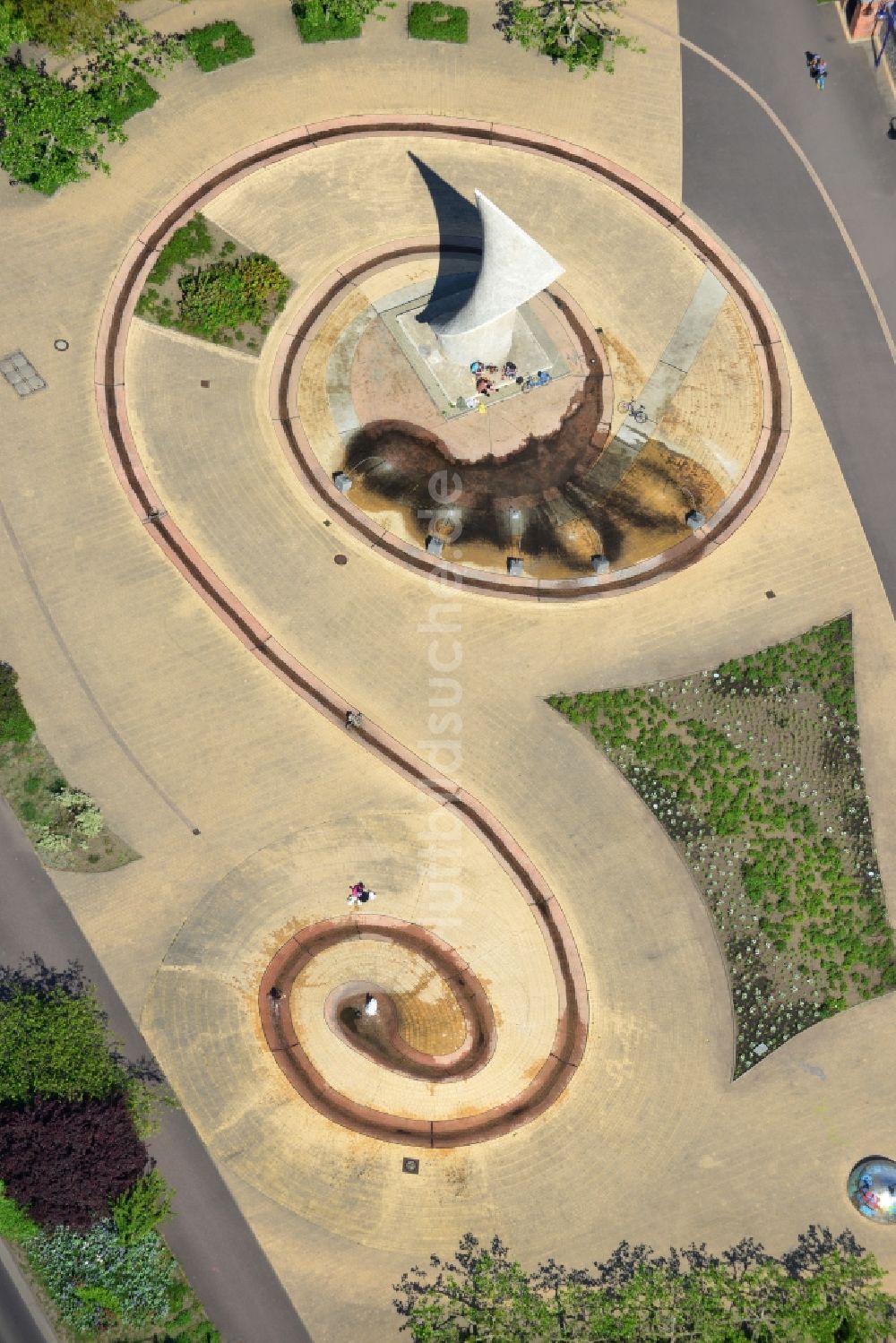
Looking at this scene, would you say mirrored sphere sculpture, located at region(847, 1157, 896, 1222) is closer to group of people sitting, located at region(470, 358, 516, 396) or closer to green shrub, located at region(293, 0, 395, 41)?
group of people sitting, located at region(470, 358, 516, 396)

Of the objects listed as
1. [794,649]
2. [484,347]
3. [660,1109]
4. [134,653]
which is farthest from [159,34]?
[660,1109]

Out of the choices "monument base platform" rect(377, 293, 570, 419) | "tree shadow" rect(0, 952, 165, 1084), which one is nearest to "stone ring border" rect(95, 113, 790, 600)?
"monument base platform" rect(377, 293, 570, 419)

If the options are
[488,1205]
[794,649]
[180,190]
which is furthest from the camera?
[180,190]

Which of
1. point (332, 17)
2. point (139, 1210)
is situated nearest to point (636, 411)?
point (332, 17)

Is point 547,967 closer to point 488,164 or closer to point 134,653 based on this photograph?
point 134,653

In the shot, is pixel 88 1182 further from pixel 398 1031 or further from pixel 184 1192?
pixel 398 1031

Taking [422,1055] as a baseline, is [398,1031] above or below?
above
